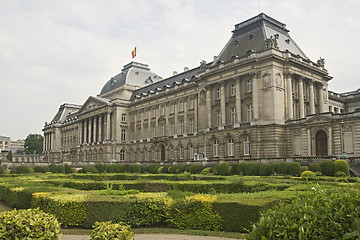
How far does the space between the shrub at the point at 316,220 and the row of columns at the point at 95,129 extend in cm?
7640

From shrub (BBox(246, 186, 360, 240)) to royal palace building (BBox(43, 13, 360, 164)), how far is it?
31133 millimetres

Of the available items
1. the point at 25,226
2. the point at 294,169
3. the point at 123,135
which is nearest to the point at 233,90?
the point at 294,169

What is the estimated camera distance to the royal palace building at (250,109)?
4328 centimetres

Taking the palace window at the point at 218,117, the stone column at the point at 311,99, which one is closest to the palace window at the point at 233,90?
the palace window at the point at 218,117

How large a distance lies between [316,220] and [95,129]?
276 feet

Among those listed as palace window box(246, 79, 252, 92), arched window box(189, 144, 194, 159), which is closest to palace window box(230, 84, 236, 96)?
palace window box(246, 79, 252, 92)

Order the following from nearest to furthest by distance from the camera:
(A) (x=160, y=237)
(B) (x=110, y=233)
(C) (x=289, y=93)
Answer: (B) (x=110, y=233) → (A) (x=160, y=237) → (C) (x=289, y=93)

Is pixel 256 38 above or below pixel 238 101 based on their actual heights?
above

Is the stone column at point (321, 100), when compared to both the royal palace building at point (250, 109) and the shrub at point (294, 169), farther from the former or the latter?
the shrub at point (294, 169)

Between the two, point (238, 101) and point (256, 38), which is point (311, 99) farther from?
point (256, 38)

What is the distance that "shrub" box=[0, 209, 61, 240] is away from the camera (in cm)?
754

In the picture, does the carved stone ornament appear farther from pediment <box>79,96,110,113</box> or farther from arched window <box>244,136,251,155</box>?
pediment <box>79,96,110,113</box>

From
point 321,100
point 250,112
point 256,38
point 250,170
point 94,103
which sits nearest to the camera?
point 250,170

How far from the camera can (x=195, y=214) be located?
1173cm
